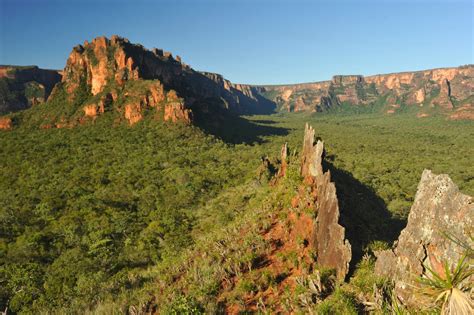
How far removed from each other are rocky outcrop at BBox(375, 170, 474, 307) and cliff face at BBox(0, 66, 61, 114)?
15164 centimetres

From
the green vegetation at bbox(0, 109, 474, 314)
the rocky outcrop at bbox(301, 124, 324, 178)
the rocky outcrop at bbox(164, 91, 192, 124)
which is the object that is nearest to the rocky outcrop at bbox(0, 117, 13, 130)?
the green vegetation at bbox(0, 109, 474, 314)

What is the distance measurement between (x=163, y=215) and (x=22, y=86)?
159 meters

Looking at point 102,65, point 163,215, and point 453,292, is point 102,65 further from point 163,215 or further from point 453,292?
point 453,292

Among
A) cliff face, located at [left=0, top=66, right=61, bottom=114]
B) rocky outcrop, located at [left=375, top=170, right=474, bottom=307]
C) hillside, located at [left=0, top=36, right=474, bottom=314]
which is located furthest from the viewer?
cliff face, located at [left=0, top=66, right=61, bottom=114]

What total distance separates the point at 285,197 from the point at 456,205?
11925mm

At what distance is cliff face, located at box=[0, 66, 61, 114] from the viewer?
446 ft

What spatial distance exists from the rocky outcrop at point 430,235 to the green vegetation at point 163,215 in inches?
29.5

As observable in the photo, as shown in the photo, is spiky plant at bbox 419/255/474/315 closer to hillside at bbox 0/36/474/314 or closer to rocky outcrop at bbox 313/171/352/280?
hillside at bbox 0/36/474/314

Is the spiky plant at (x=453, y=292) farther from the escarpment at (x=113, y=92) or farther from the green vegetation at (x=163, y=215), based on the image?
the escarpment at (x=113, y=92)

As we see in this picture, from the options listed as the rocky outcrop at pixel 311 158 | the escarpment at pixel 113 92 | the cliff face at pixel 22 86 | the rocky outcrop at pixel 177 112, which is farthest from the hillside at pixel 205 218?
the cliff face at pixel 22 86

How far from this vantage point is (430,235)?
8.23 metres

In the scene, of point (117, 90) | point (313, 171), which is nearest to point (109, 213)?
point (313, 171)

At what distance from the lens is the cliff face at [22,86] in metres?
136

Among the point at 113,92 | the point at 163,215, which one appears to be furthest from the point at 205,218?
the point at 113,92
